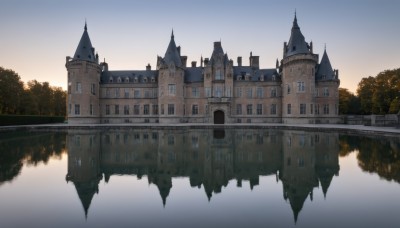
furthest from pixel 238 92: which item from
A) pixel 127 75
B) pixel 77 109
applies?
pixel 77 109

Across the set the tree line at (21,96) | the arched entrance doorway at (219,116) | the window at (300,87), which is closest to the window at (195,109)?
the arched entrance doorway at (219,116)

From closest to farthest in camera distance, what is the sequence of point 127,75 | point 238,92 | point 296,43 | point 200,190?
point 200,190 < point 296,43 < point 238,92 < point 127,75

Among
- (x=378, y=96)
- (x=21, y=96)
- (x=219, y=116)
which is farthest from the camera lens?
(x=378, y=96)

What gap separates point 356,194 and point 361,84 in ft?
194

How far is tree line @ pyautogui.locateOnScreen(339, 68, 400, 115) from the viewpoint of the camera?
151 feet

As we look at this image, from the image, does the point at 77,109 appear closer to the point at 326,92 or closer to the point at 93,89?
the point at 93,89

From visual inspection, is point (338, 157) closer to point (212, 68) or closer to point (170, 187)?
point (170, 187)

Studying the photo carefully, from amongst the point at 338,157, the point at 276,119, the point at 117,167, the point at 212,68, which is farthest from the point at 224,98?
the point at 117,167

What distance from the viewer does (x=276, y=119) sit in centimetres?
4262

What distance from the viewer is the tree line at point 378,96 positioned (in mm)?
46066

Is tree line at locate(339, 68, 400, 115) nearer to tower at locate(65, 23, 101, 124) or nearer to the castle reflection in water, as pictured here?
the castle reflection in water

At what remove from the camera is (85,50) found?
40.4m

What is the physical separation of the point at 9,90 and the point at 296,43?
5019 centimetres

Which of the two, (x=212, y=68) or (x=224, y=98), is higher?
(x=212, y=68)
